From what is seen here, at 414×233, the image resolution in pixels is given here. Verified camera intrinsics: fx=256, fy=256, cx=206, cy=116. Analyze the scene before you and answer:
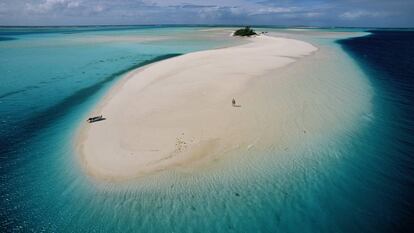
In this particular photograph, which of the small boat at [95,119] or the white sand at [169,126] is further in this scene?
the small boat at [95,119]

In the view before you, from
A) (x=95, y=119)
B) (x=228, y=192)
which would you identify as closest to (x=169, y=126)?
(x=95, y=119)

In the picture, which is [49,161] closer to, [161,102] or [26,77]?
[161,102]

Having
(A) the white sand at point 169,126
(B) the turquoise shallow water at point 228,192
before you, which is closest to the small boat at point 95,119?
(A) the white sand at point 169,126

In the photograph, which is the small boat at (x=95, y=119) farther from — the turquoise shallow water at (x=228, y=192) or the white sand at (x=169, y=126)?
the turquoise shallow water at (x=228, y=192)

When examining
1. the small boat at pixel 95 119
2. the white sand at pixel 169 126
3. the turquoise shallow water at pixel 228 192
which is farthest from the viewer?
the small boat at pixel 95 119

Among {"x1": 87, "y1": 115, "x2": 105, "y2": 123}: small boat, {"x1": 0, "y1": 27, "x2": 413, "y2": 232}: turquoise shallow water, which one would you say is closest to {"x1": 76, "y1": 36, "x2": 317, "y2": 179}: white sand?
{"x1": 87, "y1": 115, "x2": 105, "y2": 123}: small boat

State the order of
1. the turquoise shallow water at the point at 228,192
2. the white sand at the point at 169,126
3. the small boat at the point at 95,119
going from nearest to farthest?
the turquoise shallow water at the point at 228,192 < the white sand at the point at 169,126 < the small boat at the point at 95,119

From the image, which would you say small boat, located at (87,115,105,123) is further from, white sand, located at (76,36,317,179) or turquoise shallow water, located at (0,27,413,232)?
turquoise shallow water, located at (0,27,413,232)

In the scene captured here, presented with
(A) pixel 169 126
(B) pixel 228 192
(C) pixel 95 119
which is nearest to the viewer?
(B) pixel 228 192

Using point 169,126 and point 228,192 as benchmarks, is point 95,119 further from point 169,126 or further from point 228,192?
point 228,192
